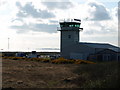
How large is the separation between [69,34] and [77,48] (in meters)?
5.10

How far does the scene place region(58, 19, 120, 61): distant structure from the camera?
50531 mm

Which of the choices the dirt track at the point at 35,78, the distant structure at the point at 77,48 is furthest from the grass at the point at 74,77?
the distant structure at the point at 77,48

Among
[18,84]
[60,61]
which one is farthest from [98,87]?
[60,61]

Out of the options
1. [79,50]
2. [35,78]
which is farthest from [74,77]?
[79,50]

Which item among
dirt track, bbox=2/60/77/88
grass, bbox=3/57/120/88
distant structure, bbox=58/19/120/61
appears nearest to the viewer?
grass, bbox=3/57/120/88

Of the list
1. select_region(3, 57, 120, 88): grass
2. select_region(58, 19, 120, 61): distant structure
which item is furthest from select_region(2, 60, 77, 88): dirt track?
select_region(58, 19, 120, 61): distant structure

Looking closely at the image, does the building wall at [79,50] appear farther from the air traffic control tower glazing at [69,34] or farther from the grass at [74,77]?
the grass at [74,77]

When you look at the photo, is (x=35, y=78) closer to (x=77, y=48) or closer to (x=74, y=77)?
(x=74, y=77)

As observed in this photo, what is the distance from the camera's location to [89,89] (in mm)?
13016

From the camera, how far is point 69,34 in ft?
184

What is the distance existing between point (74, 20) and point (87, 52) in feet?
34.1

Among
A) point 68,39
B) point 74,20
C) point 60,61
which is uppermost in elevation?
point 74,20

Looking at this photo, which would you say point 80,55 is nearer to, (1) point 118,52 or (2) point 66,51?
(2) point 66,51

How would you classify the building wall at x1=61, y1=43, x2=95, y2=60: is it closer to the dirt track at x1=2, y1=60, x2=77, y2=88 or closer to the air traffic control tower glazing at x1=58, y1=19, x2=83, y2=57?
the air traffic control tower glazing at x1=58, y1=19, x2=83, y2=57
